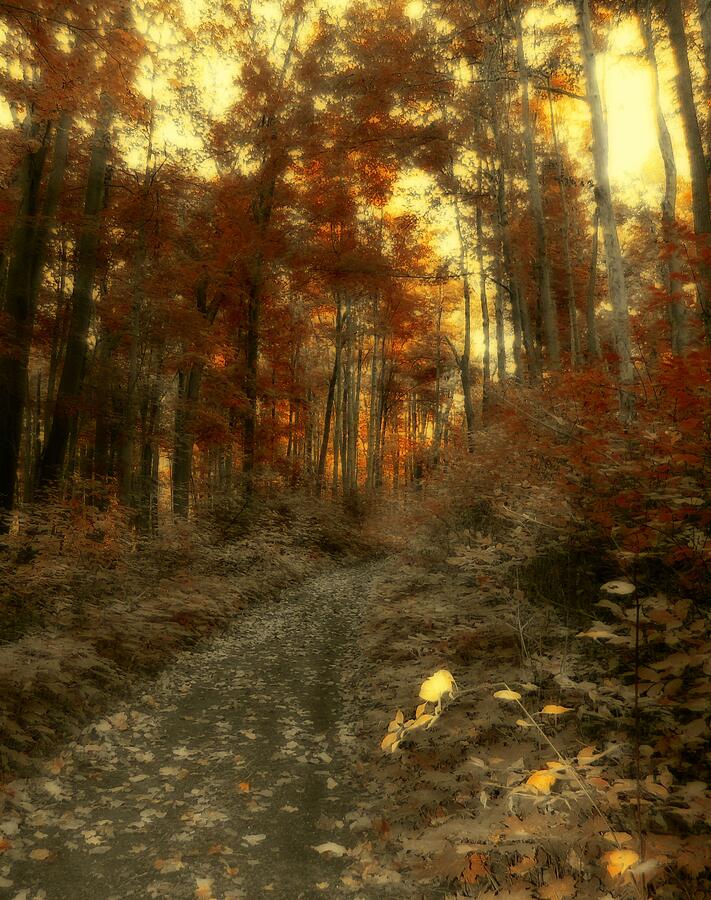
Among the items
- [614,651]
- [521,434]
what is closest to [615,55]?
[521,434]

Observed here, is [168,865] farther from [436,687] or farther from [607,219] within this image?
[607,219]

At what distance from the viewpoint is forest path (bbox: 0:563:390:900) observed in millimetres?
3357

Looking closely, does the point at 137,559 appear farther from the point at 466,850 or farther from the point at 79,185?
the point at 79,185

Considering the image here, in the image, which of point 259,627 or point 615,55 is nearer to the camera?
point 259,627

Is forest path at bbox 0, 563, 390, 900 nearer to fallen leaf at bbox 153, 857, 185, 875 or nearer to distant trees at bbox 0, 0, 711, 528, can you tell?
fallen leaf at bbox 153, 857, 185, 875

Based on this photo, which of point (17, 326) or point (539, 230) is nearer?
point (17, 326)

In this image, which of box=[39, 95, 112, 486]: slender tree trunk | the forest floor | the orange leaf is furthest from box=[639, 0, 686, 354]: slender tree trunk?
box=[39, 95, 112, 486]: slender tree trunk

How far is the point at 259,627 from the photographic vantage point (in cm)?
935

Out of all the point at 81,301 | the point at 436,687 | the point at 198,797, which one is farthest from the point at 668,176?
the point at 198,797

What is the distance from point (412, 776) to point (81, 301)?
10.2 m

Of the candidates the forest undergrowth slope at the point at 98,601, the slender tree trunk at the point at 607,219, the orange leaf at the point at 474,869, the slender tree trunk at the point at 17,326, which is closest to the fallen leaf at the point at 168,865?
the forest undergrowth slope at the point at 98,601

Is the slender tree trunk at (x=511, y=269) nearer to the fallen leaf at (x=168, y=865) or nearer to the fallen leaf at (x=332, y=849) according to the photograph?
the fallen leaf at (x=332, y=849)

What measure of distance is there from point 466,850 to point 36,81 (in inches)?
427

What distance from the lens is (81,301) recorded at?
1086cm
